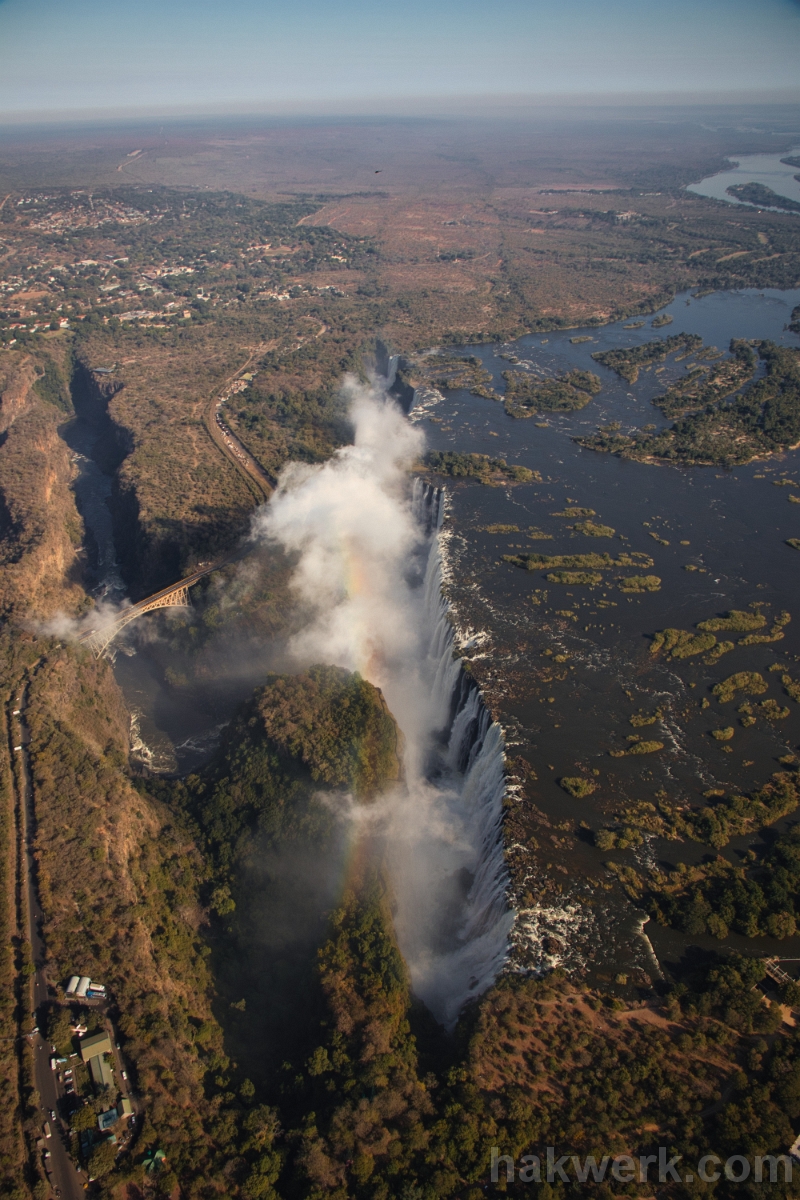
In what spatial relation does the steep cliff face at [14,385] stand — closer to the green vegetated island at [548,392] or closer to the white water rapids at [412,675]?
the white water rapids at [412,675]

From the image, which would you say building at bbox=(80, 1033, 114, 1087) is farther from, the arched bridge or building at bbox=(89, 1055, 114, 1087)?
the arched bridge

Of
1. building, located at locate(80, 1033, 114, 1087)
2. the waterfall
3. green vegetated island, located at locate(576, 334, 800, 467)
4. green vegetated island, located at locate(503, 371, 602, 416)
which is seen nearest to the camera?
building, located at locate(80, 1033, 114, 1087)

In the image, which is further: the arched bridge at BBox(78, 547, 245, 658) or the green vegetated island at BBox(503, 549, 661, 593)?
the green vegetated island at BBox(503, 549, 661, 593)

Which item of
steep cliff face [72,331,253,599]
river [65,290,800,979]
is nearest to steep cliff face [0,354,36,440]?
steep cliff face [72,331,253,599]

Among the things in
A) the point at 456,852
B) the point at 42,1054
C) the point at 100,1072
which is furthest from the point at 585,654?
the point at 42,1054

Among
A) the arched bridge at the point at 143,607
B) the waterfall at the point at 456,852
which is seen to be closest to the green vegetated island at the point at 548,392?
the waterfall at the point at 456,852

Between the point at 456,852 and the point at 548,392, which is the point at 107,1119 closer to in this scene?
the point at 456,852

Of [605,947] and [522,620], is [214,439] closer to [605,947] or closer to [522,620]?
[522,620]
